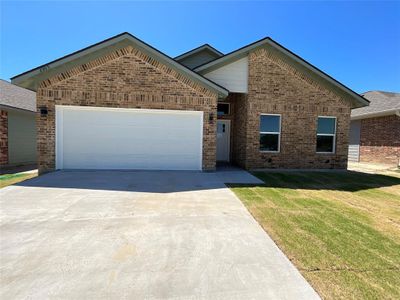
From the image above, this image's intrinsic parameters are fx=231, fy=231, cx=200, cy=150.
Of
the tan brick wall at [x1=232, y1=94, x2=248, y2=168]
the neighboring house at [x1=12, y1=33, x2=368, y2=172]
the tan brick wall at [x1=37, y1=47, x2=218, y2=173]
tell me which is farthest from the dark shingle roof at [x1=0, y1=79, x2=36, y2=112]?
the tan brick wall at [x1=232, y1=94, x2=248, y2=168]

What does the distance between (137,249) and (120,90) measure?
7157 mm

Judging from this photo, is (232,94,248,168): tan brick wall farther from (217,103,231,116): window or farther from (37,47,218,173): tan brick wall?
(37,47,218,173): tan brick wall

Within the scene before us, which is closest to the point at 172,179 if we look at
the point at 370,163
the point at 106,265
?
the point at 106,265

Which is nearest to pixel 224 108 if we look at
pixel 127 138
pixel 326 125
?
pixel 326 125

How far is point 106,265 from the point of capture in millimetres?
2900

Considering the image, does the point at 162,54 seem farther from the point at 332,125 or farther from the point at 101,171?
the point at 332,125

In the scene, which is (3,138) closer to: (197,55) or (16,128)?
(16,128)

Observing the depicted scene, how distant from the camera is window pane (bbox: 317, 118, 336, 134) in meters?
11.0

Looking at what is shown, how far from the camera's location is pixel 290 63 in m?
10.5

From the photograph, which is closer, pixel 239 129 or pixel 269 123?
pixel 269 123

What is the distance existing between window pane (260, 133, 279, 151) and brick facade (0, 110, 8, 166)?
40.7ft

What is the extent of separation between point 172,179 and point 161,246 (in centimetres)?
461

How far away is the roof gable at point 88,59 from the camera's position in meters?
8.38

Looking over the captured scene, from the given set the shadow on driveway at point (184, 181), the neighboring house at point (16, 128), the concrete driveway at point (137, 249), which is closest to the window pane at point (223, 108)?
the shadow on driveway at point (184, 181)
